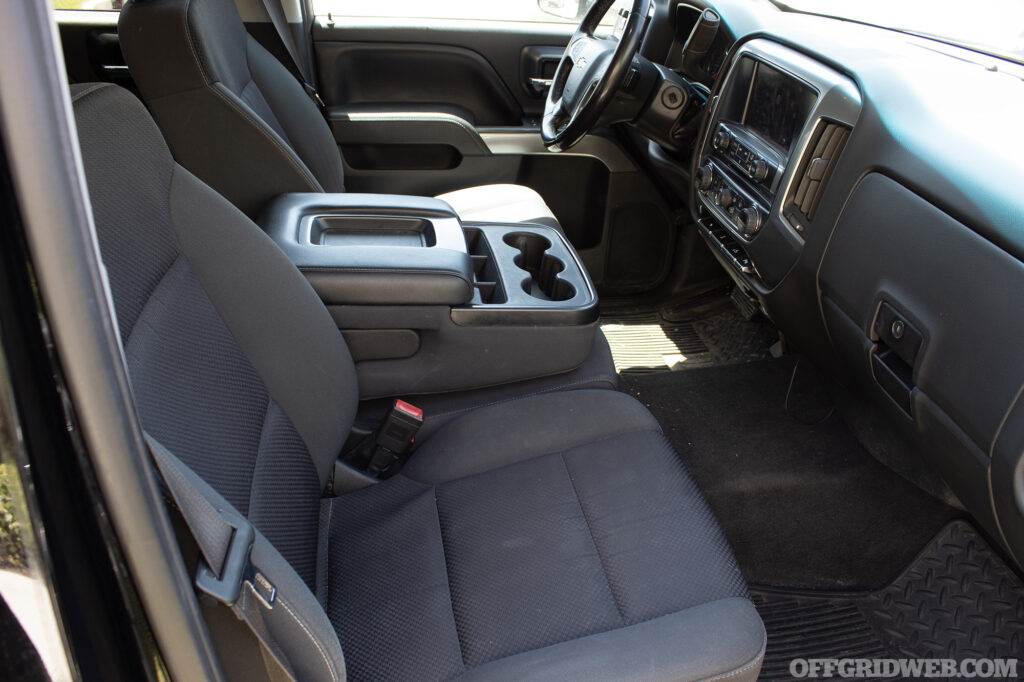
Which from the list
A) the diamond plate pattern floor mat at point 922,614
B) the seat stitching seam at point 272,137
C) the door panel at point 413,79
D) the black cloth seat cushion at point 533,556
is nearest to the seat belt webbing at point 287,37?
the door panel at point 413,79

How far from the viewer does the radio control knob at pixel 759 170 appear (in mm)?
1469

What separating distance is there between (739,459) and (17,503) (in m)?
1.42

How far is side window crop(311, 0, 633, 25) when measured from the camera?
2346 mm

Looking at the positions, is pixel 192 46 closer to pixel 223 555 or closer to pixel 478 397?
pixel 478 397

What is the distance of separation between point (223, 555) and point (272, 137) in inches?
42.9

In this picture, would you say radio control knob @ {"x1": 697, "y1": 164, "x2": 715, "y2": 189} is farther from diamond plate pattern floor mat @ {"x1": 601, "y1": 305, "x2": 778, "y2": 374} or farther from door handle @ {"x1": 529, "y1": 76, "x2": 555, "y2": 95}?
door handle @ {"x1": 529, "y1": 76, "x2": 555, "y2": 95}

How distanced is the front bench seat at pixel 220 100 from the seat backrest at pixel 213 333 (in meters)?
0.54

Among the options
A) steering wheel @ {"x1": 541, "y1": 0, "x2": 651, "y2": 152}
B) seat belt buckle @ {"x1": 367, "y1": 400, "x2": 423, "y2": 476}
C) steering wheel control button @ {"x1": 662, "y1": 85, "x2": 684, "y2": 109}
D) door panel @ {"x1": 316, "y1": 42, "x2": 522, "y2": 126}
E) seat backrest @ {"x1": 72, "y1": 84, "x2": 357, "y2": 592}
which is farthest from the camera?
door panel @ {"x1": 316, "y1": 42, "x2": 522, "y2": 126}

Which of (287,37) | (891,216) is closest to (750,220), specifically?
(891,216)

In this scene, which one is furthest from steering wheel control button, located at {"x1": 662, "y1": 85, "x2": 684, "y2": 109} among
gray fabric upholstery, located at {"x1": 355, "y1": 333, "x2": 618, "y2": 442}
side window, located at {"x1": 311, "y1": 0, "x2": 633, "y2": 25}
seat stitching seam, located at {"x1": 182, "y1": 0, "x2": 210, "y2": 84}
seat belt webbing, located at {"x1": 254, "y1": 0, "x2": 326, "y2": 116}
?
seat stitching seam, located at {"x1": 182, "y1": 0, "x2": 210, "y2": 84}

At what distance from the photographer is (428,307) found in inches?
50.4

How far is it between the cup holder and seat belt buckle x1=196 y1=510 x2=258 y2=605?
86cm

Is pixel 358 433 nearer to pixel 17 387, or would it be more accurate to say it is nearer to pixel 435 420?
pixel 435 420

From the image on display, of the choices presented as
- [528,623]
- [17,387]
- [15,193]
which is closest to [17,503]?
[17,387]
